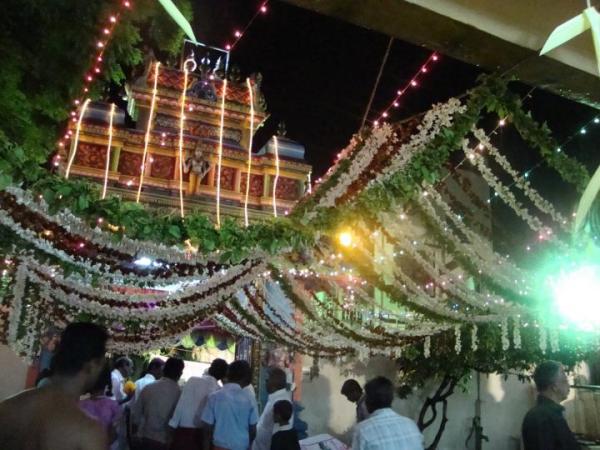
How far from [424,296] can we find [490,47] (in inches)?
104

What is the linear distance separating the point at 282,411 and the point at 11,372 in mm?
7595

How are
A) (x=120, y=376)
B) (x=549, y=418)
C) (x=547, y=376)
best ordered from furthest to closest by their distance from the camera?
1. (x=120, y=376)
2. (x=547, y=376)
3. (x=549, y=418)

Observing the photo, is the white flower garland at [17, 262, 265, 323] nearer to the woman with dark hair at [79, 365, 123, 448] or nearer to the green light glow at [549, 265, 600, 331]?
the woman with dark hair at [79, 365, 123, 448]

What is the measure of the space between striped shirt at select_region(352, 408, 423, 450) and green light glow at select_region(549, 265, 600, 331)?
8.86 feet

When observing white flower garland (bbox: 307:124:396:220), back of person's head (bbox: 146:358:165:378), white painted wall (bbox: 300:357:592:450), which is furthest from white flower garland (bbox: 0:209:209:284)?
white painted wall (bbox: 300:357:592:450)

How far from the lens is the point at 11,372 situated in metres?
9.55

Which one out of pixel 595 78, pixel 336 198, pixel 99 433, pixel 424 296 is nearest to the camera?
pixel 99 433

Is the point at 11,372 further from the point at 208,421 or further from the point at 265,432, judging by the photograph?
the point at 265,432

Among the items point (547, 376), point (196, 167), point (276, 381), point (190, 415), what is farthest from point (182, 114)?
point (547, 376)

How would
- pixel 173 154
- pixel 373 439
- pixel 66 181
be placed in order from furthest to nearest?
pixel 173 154, pixel 66 181, pixel 373 439

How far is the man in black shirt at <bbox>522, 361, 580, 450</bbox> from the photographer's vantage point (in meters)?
3.16

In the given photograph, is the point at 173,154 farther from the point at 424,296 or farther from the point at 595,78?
the point at 595,78

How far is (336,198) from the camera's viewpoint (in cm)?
418

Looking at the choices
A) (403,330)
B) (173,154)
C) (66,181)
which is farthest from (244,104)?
(66,181)
